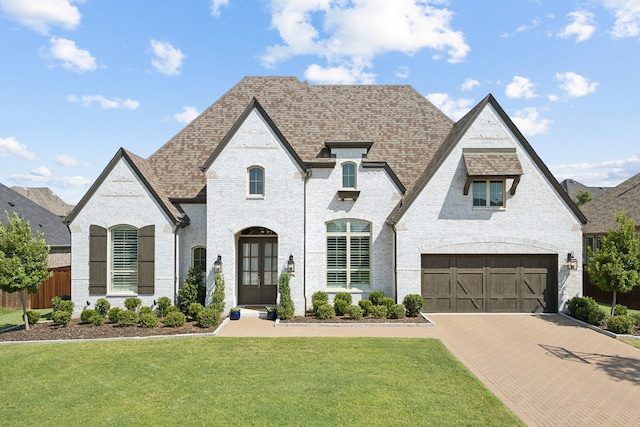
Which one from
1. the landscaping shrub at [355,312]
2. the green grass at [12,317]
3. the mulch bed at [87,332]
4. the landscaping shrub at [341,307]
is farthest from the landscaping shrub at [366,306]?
the green grass at [12,317]

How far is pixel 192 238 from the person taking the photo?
57.1ft

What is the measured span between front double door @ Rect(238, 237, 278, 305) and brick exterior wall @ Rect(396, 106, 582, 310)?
19.5ft

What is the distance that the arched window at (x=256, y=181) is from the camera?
1648 centimetres

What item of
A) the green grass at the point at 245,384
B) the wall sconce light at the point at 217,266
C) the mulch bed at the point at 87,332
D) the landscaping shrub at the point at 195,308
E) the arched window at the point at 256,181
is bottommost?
the mulch bed at the point at 87,332

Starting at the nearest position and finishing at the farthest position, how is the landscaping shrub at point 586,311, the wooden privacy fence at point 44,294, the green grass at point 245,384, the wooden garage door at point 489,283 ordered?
the green grass at point 245,384 < the landscaping shrub at point 586,311 < the wooden garage door at point 489,283 < the wooden privacy fence at point 44,294

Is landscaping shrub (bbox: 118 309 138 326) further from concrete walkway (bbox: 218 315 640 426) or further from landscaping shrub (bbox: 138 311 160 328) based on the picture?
concrete walkway (bbox: 218 315 640 426)

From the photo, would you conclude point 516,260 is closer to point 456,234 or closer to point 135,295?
point 456,234

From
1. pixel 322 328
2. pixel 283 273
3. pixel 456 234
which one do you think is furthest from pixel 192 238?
pixel 456 234

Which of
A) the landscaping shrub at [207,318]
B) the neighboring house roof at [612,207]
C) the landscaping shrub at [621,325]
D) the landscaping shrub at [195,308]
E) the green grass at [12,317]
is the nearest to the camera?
the landscaping shrub at [621,325]

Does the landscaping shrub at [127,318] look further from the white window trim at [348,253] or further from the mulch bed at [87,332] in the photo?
the white window trim at [348,253]

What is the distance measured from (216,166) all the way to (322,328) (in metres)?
8.17

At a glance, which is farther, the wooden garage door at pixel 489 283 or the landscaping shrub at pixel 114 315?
the wooden garage door at pixel 489 283

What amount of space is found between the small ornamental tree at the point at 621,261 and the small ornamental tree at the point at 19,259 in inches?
845

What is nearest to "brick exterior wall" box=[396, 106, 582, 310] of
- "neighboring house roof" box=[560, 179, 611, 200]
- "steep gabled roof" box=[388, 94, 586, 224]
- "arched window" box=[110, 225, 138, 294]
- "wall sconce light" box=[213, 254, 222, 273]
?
"steep gabled roof" box=[388, 94, 586, 224]
